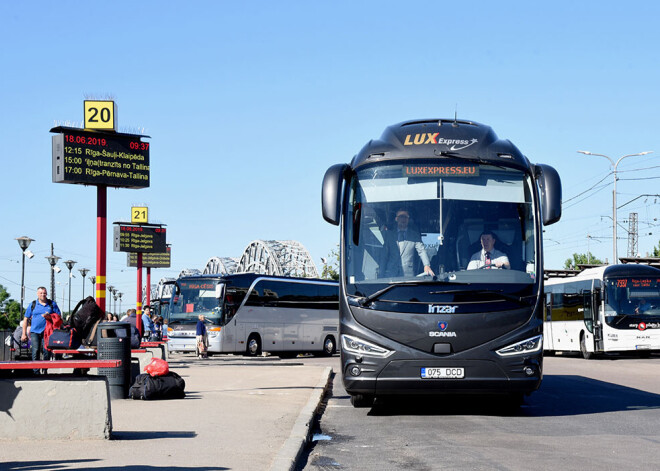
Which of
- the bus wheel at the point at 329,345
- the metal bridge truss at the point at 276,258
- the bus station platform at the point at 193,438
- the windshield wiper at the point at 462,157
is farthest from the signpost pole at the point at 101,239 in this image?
the metal bridge truss at the point at 276,258

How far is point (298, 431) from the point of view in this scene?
9.89 meters

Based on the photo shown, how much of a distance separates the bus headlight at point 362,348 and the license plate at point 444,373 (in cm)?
51

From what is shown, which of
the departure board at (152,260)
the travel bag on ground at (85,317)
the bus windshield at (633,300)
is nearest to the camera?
the travel bag on ground at (85,317)

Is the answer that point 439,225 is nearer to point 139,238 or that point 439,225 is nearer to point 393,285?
point 393,285

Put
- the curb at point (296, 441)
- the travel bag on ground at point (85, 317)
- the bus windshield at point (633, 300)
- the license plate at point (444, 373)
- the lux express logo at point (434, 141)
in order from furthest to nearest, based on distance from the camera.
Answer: the bus windshield at point (633, 300)
the travel bag on ground at point (85, 317)
the lux express logo at point (434, 141)
the license plate at point (444, 373)
the curb at point (296, 441)

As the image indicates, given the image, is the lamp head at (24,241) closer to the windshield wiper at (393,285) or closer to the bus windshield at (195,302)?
the bus windshield at (195,302)

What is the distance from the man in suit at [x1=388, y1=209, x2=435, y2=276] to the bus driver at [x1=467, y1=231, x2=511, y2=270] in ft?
1.89

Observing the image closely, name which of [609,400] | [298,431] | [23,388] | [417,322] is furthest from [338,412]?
[23,388]

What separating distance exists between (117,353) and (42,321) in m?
5.79

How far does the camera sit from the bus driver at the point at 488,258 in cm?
1204

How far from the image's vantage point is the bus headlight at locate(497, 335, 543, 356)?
38.2 feet

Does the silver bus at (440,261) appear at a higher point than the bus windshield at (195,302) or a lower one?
higher

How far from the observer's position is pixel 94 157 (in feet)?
71.8

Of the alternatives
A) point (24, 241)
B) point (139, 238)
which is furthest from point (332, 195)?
point (139, 238)
